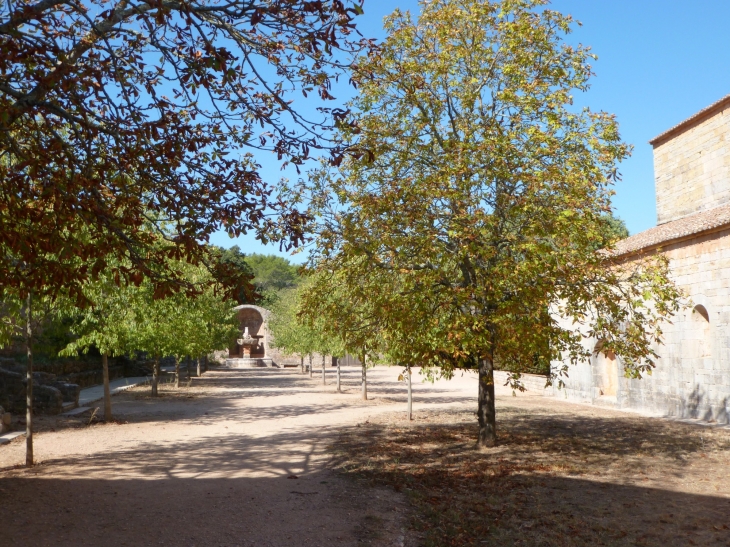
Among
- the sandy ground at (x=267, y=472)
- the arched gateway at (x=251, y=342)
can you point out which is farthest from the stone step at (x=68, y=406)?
the arched gateway at (x=251, y=342)

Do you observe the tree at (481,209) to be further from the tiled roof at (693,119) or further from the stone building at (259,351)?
the stone building at (259,351)

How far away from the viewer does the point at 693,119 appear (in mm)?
21703

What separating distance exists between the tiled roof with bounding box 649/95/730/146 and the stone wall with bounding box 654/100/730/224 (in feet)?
0.22

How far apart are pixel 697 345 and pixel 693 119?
8861mm

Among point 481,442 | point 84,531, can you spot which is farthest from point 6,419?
point 481,442

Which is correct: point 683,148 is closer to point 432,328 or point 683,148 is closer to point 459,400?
point 459,400

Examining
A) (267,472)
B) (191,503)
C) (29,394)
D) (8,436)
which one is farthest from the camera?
(8,436)

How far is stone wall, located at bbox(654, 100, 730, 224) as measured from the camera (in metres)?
20.5

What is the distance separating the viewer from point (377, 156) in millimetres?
11945

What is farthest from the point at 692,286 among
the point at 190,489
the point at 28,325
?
the point at 28,325

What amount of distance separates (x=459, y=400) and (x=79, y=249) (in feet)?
67.2

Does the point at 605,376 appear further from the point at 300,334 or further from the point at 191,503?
the point at 191,503

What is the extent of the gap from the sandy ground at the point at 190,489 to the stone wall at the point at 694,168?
13.4 m

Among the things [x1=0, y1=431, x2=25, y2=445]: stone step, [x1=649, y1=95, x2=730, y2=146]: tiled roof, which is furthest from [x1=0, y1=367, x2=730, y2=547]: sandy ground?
[x1=649, y1=95, x2=730, y2=146]: tiled roof
